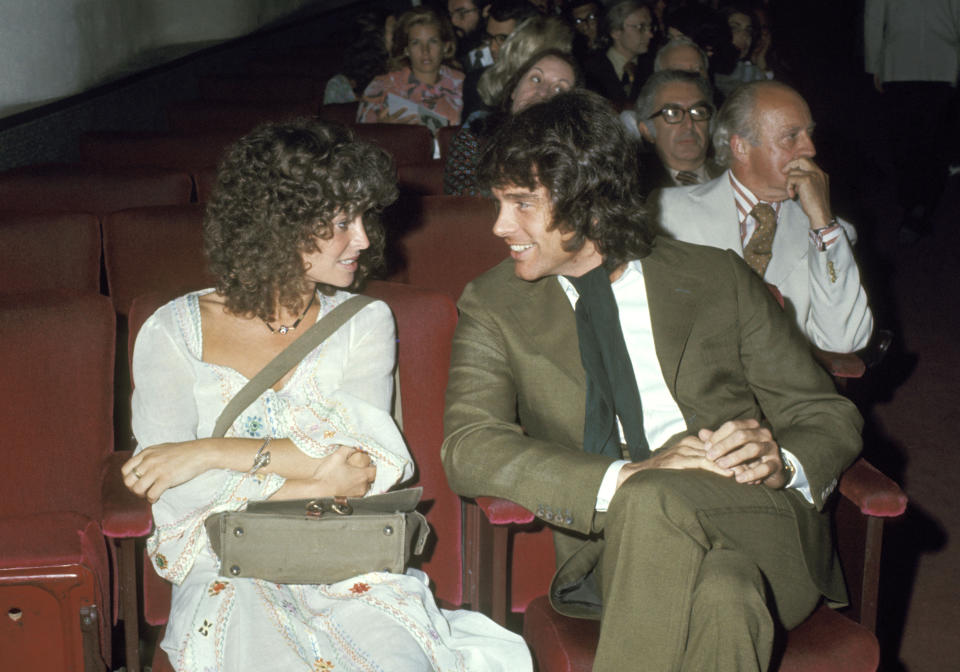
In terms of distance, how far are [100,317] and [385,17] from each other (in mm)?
4435

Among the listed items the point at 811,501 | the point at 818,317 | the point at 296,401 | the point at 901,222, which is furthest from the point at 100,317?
the point at 901,222

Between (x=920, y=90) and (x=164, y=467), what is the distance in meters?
5.27

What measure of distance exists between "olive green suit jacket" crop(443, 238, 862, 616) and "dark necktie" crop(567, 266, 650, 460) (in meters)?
0.03

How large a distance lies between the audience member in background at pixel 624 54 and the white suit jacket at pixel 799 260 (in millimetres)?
2847

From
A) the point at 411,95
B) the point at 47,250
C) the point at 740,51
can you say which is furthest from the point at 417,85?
the point at 47,250

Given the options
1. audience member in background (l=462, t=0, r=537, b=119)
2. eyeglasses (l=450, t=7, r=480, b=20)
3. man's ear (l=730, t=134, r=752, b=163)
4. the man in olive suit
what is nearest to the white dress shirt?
the man in olive suit

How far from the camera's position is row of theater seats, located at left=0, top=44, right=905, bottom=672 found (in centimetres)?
155

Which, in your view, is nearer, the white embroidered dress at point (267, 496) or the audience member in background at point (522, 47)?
the white embroidered dress at point (267, 496)

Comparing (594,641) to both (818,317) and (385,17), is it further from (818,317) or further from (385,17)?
(385,17)

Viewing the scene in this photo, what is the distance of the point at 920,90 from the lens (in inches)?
223

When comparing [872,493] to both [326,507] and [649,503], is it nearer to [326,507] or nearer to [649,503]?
[649,503]

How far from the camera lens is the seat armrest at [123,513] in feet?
4.96

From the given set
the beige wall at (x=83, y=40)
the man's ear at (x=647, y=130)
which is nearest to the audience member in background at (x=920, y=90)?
the man's ear at (x=647, y=130)

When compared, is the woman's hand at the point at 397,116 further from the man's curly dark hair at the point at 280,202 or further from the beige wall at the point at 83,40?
the man's curly dark hair at the point at 280,202
